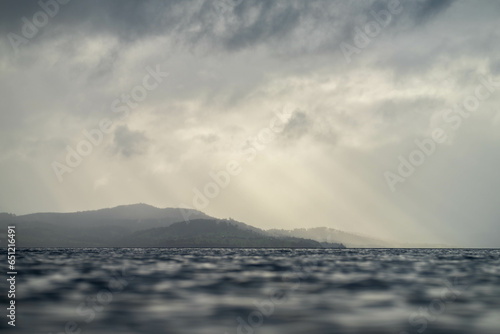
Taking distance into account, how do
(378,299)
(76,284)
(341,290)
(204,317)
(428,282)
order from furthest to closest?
(428,282)
(76,284)
(341,290)
(378,299)
(204,317)

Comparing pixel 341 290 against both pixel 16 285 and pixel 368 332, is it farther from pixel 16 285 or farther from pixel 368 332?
pixel 16 285

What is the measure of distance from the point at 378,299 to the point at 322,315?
7.88 metres

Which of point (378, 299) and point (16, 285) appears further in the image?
point (16, 285)

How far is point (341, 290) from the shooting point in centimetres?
3566

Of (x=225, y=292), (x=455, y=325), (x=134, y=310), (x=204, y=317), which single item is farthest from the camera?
(x=225, y=292)

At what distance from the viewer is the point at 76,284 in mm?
38406

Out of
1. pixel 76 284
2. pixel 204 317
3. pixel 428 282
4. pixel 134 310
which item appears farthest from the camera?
pixel 428 282

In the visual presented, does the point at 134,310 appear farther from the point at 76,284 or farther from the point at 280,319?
the point at 76,284

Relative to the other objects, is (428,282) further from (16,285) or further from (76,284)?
(16,285)

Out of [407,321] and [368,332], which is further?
[407,321]

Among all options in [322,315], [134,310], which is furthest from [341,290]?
[134,310]

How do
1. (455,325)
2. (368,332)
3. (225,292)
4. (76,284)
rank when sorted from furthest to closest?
(76,284) → (225,292) → (455,325) → (368,332)

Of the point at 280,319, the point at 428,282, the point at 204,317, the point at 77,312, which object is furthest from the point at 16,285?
the point at 428,282

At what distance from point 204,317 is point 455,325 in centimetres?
1212
